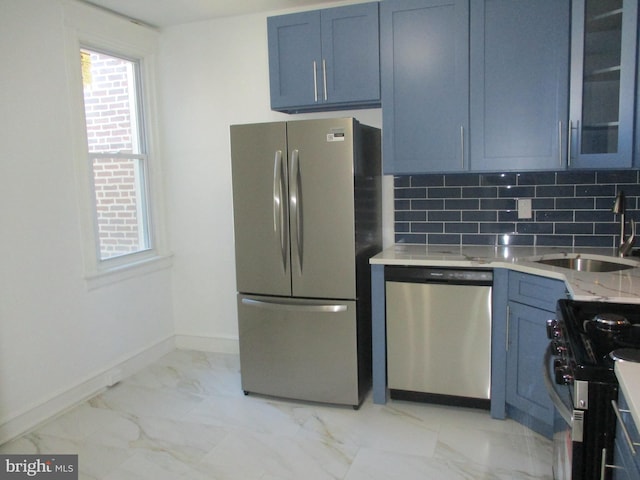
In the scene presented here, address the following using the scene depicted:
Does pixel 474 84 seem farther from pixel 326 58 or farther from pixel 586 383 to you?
pixel 586 383

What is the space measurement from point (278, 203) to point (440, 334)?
3.90 ft

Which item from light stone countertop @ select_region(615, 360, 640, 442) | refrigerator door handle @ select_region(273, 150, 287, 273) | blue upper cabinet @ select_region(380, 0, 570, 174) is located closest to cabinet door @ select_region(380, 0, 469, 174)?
blue upper cabinet @ select_region(380, 0, 570, 174)

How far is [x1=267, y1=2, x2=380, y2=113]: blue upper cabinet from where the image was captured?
3020mm

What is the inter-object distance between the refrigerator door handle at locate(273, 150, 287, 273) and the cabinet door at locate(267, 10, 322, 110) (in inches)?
18.2

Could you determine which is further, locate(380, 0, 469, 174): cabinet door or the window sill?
the window sill

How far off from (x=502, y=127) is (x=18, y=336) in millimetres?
2906

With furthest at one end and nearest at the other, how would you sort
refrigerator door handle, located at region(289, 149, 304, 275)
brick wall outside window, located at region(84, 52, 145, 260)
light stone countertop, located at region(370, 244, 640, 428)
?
brick wall outside window, located at region(84, 52, 145, 260)
refrigerator door handle, located at region(289, 149, 304, 275)
light stone countertop, located at region(370, 244, 640, 428)

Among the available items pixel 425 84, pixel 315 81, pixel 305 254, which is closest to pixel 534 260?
pixel 425 84

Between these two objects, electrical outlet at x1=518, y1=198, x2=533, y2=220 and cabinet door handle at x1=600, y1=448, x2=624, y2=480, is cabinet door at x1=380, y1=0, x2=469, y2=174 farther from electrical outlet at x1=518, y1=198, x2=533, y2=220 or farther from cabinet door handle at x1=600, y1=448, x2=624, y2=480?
cabinet door handle at x1=600, y1=448, x2=624, y2=480

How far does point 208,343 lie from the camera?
4.12m

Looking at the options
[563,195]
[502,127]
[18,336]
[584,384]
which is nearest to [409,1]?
[502,127]

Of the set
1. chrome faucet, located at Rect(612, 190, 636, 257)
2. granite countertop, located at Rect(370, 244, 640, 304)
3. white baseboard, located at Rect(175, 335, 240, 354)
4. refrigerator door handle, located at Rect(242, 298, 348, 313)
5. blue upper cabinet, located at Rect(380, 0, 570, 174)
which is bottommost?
white baseboard, located at Rect(175, 335, 240, 354)

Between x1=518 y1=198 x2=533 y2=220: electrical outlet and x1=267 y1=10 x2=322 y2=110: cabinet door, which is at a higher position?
x1=267 y1=10 x2=322 y2=110: cabinet door

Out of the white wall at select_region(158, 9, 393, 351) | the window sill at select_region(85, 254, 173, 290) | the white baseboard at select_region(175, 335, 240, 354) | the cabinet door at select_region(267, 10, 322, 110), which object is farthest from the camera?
the white baseboard at select_region(175, 335, 240, 354)
